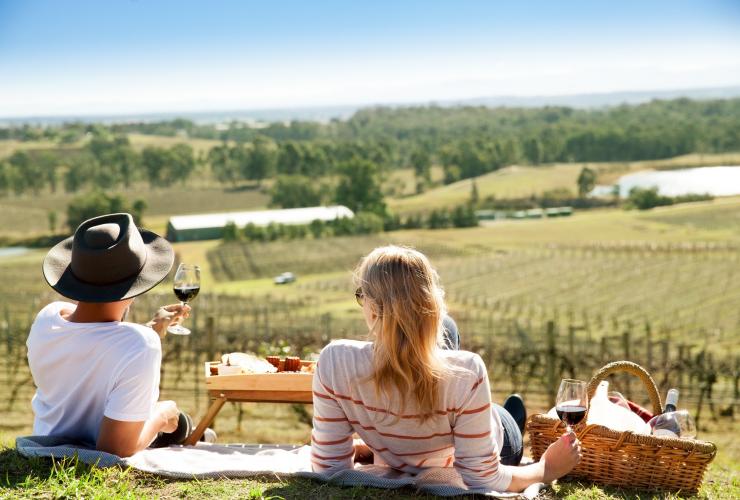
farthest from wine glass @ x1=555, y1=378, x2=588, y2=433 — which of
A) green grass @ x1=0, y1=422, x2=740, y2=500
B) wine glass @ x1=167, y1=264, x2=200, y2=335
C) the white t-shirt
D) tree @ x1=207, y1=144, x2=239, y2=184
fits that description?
tree @ x1=207, y1=144, x2=239, y2=184

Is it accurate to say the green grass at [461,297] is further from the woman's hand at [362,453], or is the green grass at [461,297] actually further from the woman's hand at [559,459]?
the woman's hand at [362,453]

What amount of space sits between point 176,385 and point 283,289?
102 feet

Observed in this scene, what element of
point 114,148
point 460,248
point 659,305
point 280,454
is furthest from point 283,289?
point 114,148

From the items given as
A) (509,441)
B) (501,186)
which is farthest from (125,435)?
(501,186)

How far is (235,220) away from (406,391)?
248 feet

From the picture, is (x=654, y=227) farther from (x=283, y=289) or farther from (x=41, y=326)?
(x=41, y=326)

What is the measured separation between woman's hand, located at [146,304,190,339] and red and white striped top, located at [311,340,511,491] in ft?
2.89

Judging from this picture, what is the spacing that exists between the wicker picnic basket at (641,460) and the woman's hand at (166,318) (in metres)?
1.70

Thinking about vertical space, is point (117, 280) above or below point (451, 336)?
above

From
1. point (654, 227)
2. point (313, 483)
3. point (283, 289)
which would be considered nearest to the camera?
point (313, 483)

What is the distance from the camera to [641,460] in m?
3.23

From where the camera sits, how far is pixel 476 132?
493 feet

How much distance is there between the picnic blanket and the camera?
2865 millimetres

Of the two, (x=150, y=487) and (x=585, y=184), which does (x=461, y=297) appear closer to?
(x=150, y=487)
